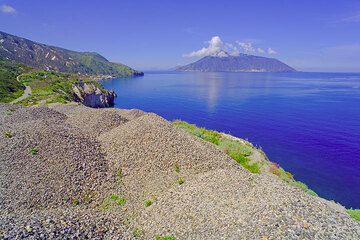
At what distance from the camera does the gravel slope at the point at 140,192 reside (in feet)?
45.6

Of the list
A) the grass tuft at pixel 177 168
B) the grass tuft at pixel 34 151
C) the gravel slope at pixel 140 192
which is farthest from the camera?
the grass tuft at pixel 34 151

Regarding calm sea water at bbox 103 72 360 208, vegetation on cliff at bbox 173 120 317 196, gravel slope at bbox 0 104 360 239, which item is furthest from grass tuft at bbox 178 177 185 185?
calm sea water at bbox 103 72 360 208

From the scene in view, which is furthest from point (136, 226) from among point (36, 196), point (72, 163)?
point (72, 163)

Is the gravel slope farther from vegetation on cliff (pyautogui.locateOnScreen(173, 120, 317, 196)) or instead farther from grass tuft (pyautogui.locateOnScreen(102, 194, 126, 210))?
vegetation on cliff (pyautogui.locateOnScreen(173, 120, 317, 196))

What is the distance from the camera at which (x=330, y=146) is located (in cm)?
5822

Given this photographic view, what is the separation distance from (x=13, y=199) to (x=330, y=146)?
5621 centimetres

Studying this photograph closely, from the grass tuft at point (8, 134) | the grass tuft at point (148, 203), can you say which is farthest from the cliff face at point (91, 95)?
the grass tuft at point (148, 203)

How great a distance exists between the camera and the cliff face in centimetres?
10119

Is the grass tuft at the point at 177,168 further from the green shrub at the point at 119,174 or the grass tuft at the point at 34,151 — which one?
the grass tuft at the point at 34,151

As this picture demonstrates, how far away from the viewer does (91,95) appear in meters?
109

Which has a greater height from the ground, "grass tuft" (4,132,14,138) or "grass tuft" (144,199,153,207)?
"grass tuft" (4,132,14,138)

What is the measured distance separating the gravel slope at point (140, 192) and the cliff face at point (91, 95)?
242ft

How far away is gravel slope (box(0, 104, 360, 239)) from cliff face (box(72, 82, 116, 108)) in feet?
242

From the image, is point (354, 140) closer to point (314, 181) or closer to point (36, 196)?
point (314, 181)
